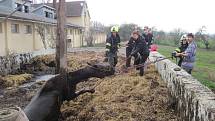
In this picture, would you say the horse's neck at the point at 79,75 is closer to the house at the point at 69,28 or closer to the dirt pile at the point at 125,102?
the dirt pile at the point at 125,102

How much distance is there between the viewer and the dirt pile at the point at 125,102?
719 cm

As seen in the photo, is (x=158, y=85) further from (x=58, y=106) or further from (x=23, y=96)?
(x=23, y=96)

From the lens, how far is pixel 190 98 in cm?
570

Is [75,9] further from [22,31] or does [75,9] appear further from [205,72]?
[205,72]

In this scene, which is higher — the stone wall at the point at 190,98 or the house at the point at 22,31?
the house at the point at 22,31

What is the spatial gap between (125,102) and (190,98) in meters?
2.55

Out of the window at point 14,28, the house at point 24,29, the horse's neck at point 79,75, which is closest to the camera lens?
the horse's neck at point 79,75

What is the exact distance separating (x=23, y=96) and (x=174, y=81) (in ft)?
25.5

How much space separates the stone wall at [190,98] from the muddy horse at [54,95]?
221 centimetres

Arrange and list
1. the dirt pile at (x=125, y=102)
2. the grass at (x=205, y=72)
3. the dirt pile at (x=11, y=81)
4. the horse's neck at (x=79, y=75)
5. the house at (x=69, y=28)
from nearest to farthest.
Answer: the dirt pile at (x=125, y=102)
the horse's neck at (x=79, y=75)
the grass at (x=205, y=72)
the dirt pile at (x=11, y=81)
the house at (x=69, y=28)

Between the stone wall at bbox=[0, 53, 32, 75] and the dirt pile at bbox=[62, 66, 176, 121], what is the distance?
1124cm

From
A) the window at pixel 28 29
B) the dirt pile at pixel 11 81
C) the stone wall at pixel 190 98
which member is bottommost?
the dirt pile at pixel 11 81

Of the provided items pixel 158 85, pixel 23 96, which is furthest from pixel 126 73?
pixel 23 96

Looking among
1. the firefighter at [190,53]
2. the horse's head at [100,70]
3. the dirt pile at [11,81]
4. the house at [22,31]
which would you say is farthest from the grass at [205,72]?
the house at [22,31]
